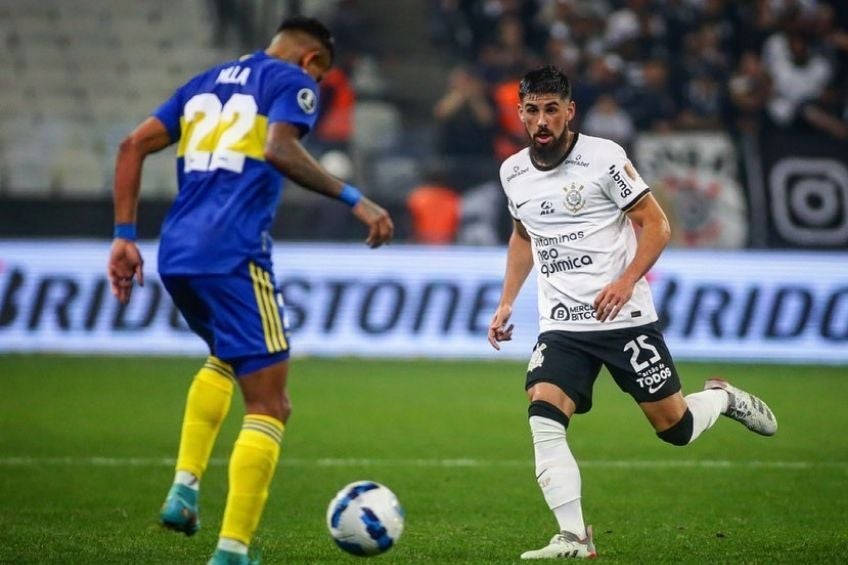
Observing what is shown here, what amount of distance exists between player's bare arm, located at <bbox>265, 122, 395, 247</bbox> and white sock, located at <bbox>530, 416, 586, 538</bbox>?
1335mm

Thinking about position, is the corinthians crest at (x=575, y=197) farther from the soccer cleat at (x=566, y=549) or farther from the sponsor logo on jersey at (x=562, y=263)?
the soccer cleat at (x=566, y=549)

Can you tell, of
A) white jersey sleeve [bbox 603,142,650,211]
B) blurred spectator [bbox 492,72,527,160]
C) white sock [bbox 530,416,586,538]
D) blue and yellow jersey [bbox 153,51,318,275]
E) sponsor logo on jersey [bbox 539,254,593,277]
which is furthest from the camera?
blurred spectator [bbox 492,72,527,160]

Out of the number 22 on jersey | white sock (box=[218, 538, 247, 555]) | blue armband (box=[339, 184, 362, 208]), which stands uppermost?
the number 22 on jersey

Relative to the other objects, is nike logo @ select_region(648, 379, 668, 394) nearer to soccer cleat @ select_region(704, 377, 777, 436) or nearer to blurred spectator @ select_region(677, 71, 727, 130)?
soccer cleat @ select_region(704, 377, 777, 436)

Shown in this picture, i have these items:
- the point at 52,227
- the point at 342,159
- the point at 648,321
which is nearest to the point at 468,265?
the point at 342,159

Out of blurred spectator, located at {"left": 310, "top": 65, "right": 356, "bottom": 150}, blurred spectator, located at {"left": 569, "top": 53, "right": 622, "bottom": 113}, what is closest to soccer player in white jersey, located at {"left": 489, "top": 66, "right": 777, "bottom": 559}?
blurred spectator, located at {"left": 569, "top": 53, "right": 622, "bottom": 113}

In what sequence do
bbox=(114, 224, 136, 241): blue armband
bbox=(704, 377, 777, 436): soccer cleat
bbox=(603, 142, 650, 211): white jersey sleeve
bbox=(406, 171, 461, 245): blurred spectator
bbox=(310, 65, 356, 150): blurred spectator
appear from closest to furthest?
bbox=(114, 224, 136, 241): blue armband < bbox=(603, 142, 650, 211): white jersey sleeve < bbox=(704, 377, 777, 436): soccer cleat < bbox=(406, 171, 461, 245): blurred spectator < bbox=(310, 65, 356, 150): blurred spectator

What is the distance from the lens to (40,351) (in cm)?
1517

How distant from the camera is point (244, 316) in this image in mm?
5539

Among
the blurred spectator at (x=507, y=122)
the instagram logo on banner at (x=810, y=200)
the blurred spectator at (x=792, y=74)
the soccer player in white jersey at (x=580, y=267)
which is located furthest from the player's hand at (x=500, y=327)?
the blurred spectator at (x=792, y=74)

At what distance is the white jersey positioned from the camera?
21.3 feet

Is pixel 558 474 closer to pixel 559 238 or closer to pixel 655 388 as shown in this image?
pixel 655 388

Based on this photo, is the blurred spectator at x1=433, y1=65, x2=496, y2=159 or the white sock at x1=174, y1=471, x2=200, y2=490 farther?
the blurred spectator at x1=433, y1=65, x2=496, y2=159

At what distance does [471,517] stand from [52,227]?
31.9 ft
